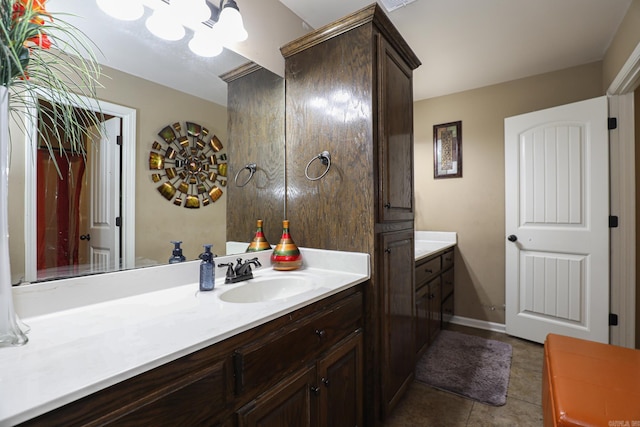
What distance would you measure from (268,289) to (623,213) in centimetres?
264

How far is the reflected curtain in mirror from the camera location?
3.02 feet

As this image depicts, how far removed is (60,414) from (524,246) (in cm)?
314

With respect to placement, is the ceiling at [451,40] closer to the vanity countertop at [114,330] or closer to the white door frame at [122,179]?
the white door frame at [122,179]

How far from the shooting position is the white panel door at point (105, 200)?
40.6 inches

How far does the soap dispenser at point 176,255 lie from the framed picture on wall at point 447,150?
277 centimetres

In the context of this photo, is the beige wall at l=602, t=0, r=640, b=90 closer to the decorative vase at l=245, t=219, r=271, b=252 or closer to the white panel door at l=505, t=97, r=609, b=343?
the white panel door at l=505, t=97, r=609, b=343

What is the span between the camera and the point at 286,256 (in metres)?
1.57

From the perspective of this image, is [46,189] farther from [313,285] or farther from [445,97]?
[445,97]

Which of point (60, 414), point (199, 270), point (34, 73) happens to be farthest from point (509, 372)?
point (34, 73)

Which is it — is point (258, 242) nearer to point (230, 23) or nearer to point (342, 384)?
point (342, 384)

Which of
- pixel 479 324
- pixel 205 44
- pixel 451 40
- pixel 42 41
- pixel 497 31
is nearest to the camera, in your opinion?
pixel 42 41

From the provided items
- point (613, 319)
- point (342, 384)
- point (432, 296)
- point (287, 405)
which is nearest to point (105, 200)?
point (287, 405)

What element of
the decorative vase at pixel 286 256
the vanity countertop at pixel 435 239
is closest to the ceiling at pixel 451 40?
the decorative vase at pixel 286 256

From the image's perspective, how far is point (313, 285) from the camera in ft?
4.33
